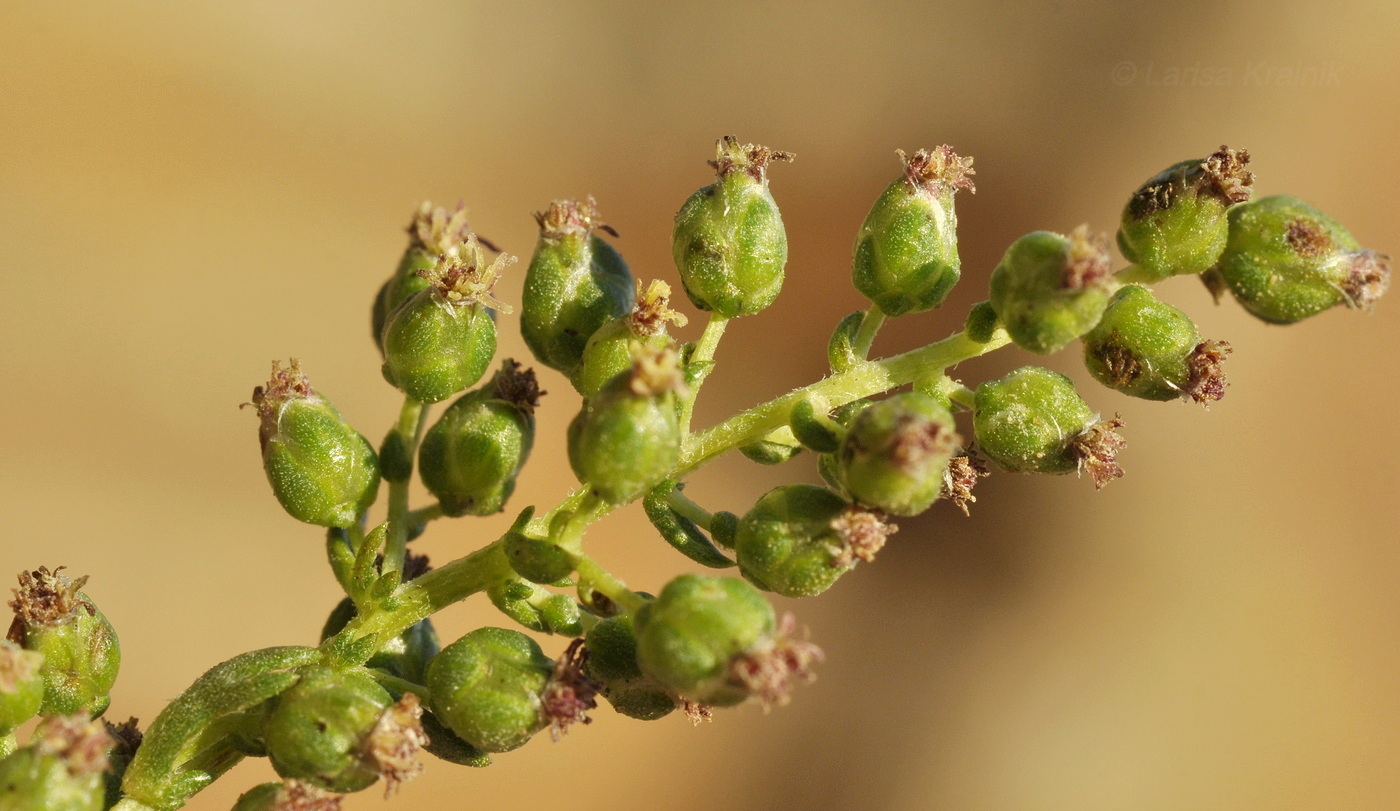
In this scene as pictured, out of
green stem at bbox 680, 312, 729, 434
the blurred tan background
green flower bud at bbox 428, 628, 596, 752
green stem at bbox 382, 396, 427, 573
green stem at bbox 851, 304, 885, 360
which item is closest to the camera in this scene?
green flower bud at bbox 428, 628, 596, 752

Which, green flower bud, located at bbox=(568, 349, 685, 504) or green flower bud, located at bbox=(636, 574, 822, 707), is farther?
green flower bud, located at bbox=(568, 349, 685, 504)

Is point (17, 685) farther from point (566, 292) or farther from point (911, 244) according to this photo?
point (911, 244)

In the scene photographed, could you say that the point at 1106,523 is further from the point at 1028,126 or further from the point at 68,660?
the point at 68,660

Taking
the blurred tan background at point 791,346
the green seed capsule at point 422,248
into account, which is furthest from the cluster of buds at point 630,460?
the blurred tan background at point 791,346

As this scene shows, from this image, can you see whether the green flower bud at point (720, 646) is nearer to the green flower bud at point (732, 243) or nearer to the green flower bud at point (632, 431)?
the green flower bud at point (632, 431)

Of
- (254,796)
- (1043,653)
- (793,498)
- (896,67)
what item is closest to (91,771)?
(254,796)

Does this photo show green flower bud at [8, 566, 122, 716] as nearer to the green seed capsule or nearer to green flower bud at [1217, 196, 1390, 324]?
the green seed capsule

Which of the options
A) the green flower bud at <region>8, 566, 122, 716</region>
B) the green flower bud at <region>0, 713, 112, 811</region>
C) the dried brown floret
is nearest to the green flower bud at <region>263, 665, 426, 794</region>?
the green flower bud at <region>0, 713, 112, 811</region>
